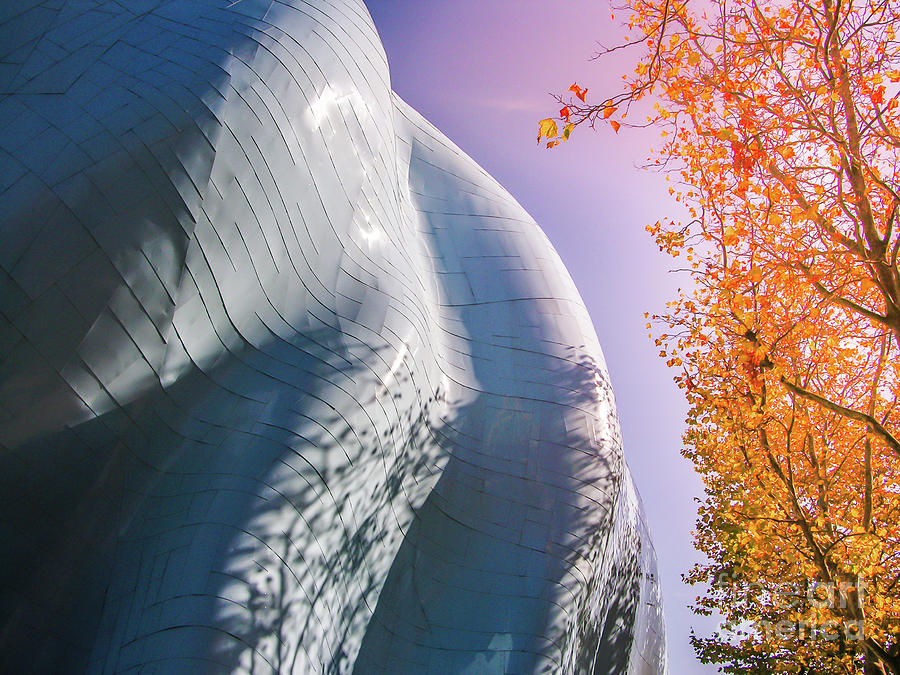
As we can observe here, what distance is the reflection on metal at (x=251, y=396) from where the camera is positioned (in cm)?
455

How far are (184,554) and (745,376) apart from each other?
18.3 feet

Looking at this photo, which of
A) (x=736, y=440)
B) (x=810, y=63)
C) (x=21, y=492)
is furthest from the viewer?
(x=736, y=440)

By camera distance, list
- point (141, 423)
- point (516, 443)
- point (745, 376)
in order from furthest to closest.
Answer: point (745, 376) → point (516, 443) → point (141, 423)

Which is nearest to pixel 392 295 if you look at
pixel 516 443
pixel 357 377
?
pixel 357 377

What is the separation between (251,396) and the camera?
5324 mm

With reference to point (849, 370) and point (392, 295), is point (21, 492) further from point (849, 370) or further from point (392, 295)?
point (849, 370)

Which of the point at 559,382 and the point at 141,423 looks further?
the point at 559,382

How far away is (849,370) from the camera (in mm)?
8781

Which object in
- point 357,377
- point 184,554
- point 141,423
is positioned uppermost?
point 357,377

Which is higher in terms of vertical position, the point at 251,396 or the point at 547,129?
the point at 547,129

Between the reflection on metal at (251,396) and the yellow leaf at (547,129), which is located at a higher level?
the yellow leaf at (547,129)

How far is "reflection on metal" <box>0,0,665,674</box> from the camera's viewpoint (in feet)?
14.9

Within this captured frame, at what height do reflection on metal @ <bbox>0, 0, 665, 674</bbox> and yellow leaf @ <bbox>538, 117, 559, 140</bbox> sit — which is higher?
yellow leaf @ <bbox>538, 117, 559, 140</bbox>

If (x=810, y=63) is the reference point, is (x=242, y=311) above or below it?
below
